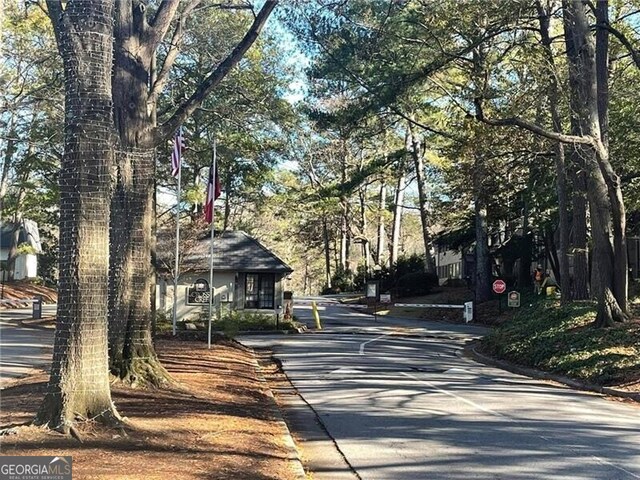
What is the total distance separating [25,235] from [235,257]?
3962 cm

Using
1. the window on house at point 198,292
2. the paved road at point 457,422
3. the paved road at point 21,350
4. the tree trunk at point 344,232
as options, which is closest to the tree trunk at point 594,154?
the paved road at point 457,422

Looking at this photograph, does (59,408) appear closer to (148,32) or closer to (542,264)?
(148,32)

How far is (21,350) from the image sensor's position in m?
19.0

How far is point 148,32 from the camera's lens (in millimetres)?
11742

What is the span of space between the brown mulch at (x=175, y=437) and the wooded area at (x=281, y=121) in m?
0.47

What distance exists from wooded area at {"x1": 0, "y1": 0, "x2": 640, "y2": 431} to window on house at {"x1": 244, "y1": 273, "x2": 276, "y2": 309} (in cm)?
472

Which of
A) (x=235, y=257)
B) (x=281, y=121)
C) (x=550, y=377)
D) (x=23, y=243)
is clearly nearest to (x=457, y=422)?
(x=550, y=377)

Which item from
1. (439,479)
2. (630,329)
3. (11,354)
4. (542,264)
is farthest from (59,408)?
(542,264)

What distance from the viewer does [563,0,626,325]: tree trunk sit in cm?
1734

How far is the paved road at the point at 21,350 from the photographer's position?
14.2m

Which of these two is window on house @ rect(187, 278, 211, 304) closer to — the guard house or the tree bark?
the guard house

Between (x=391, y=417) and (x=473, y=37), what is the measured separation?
443 inches

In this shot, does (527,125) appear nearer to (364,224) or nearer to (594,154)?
(594,154)

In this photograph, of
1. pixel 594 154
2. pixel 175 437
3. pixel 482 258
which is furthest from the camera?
pixel 482 258
